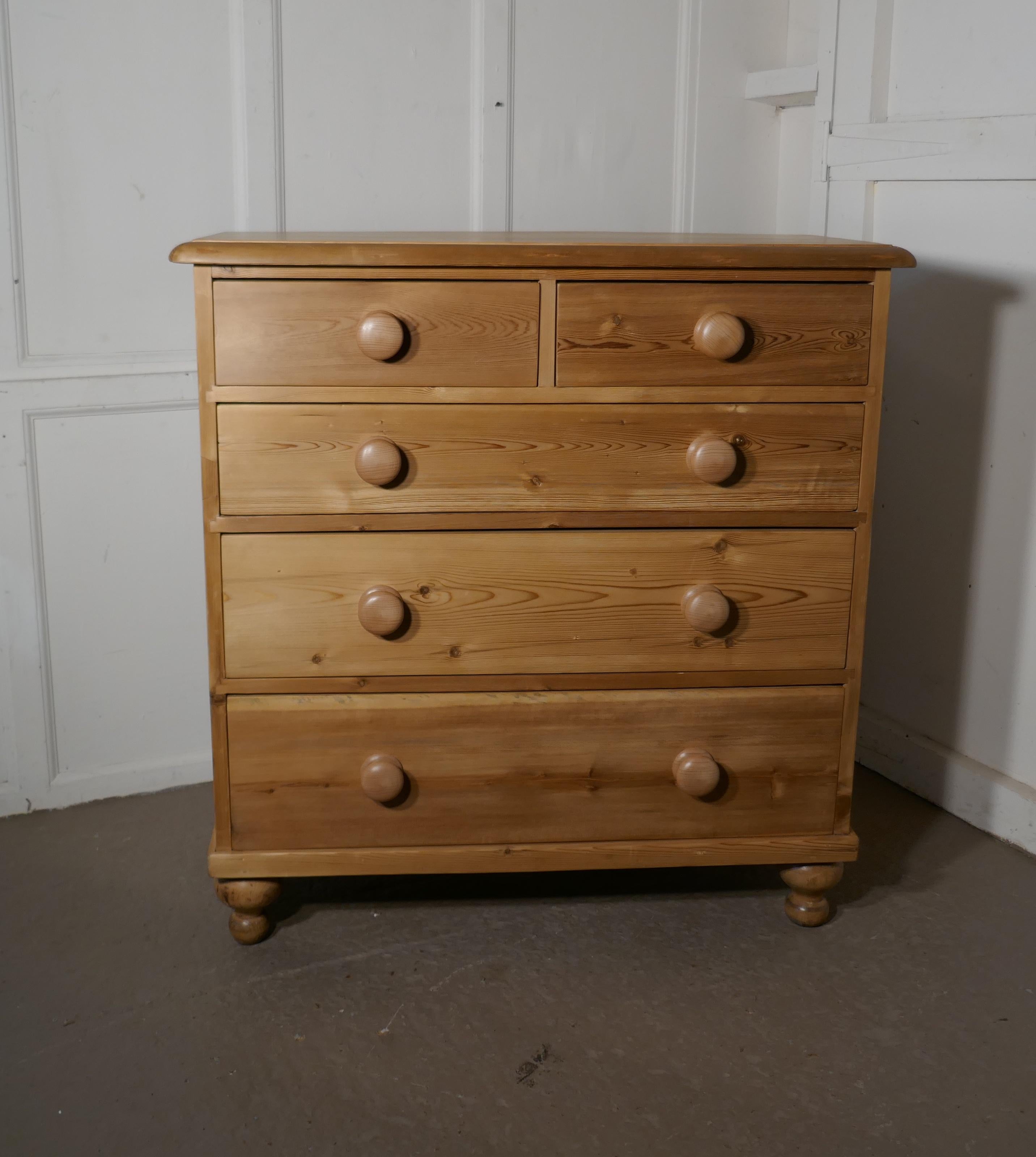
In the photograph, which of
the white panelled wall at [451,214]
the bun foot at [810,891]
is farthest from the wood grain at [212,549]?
the bun foot at [810,891]

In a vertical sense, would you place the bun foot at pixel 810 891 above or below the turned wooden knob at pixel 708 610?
below

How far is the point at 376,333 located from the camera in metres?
1.58

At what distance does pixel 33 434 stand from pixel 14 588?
284 mm

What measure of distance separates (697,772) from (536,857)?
0.27 meters

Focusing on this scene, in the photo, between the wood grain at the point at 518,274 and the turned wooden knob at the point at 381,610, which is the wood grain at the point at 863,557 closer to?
the wood grain at the point at 518,274

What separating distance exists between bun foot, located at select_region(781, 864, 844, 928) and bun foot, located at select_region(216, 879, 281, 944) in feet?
2.62

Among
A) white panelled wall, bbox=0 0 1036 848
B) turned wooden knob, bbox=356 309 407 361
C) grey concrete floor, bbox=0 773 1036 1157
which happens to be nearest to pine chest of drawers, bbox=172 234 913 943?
turned wooden knob, bbox=356 309 407 361

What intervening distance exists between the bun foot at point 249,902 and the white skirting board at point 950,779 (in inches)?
50.4

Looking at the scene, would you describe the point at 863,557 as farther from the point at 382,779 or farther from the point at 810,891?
the point at 382,779

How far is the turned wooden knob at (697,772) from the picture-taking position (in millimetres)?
1740

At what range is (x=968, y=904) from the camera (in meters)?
Answer: 1.96

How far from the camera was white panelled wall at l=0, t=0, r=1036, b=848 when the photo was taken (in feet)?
6.72

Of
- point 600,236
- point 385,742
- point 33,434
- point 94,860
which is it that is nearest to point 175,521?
point 33,434

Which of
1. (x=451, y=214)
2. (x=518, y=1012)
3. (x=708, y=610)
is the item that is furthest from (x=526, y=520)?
(x=451, y=214)
